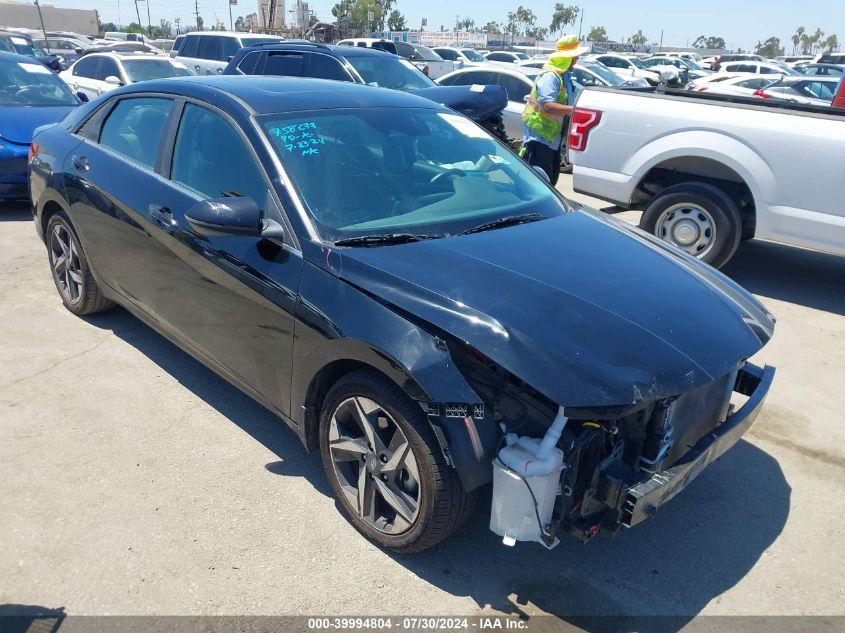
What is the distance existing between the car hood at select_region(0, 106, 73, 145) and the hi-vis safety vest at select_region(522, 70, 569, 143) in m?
5.29

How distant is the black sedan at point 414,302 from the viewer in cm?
242

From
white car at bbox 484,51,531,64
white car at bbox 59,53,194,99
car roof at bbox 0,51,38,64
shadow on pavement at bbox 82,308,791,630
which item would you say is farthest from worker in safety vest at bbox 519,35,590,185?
white car at bbox 484,51,531,64

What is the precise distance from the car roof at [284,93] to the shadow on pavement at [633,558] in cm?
171

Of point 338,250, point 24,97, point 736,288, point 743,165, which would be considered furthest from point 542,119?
point 24,97

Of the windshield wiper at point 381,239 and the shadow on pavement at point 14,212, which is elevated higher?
the windshield wiper at point 381,239

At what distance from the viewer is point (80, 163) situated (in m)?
4.41

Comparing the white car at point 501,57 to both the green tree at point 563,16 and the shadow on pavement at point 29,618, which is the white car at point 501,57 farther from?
the green tree at point 563,16

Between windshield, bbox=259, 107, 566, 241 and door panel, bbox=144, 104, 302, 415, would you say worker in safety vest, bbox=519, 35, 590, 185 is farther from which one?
door panel, bbox=144, 104, 302, 415

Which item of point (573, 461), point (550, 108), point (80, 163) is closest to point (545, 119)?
point (550, 108)

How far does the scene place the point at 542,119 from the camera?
668 centimetres

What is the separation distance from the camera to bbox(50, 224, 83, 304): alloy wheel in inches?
189

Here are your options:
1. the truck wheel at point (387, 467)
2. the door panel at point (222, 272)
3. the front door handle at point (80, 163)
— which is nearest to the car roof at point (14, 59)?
the front door handle at point (80, 163)

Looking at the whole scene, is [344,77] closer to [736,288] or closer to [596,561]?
[736,288]

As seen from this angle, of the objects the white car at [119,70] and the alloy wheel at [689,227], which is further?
the white car at [119,70]
